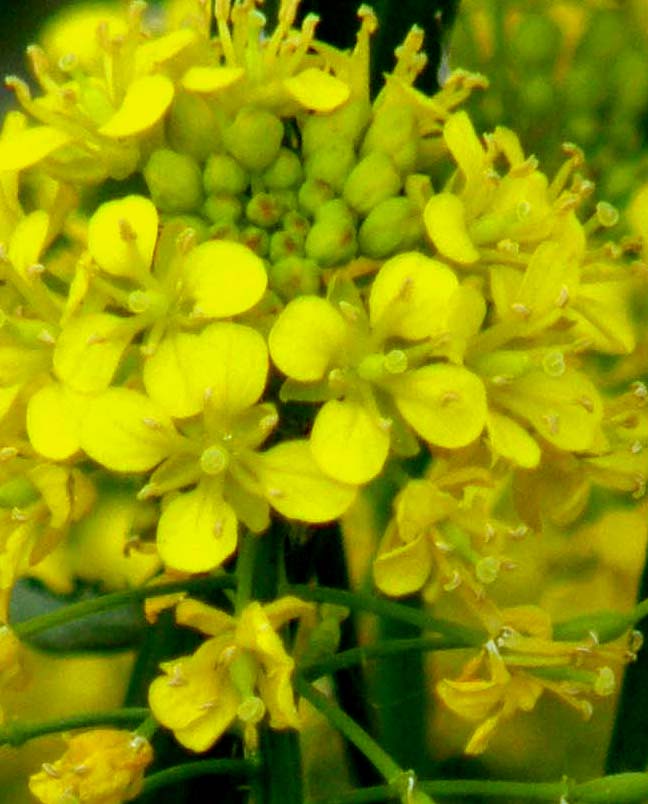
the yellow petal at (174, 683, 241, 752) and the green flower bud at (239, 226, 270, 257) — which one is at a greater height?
the green flower bud at (239, 226, 270, 257)

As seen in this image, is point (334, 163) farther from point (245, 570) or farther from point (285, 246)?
point (245, 570)

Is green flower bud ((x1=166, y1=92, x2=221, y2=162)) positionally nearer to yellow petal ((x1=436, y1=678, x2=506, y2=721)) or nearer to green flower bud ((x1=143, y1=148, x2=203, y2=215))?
green flower bud ((x1=143, y1=148, x2=203, y2=215))

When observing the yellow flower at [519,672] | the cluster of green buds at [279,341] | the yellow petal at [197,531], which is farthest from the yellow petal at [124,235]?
the yellow flower at [519,672]

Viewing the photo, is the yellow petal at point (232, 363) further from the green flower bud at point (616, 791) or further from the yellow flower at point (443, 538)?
the green flower bud at point (616, 791)

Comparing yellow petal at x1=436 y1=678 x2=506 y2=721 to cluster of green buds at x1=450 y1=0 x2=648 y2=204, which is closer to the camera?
yellow petal at x1=436 y1=678 x2=506 y2=721

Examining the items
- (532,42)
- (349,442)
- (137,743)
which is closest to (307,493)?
(349,442)

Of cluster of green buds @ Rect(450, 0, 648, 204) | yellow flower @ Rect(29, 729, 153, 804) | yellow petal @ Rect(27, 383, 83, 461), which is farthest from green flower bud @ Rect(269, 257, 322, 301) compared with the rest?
cluster of green buds @ Rect(450, 0, 648, 204)
